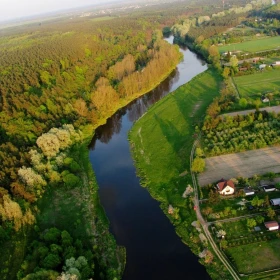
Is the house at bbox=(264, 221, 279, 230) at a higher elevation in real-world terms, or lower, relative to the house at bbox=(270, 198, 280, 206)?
lower

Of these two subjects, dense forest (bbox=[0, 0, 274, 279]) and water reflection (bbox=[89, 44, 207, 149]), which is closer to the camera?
dense forest (bbox=[0, 0, 274, 279])

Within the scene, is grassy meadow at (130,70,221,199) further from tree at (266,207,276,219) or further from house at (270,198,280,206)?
house at (270,198,280,206)

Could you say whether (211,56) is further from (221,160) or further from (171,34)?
(171,34)

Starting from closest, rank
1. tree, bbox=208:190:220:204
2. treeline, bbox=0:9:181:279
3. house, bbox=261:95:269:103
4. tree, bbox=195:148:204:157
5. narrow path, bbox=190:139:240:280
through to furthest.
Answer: narrow path, bbox=190:139:240:280 < treeline, bbox=0:9:181:279 < tree, bbox=208:190:220:204 < tree, bbox=195:148:204:157 < house, bbox=261:95:269:103

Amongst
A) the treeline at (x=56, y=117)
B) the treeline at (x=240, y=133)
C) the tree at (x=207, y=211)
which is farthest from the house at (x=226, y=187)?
the treeline at (x=56, y=117)

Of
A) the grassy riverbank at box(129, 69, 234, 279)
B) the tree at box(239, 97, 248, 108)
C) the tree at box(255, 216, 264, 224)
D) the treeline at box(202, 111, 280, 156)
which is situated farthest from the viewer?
the tree at box(239, 97, 248, 108)

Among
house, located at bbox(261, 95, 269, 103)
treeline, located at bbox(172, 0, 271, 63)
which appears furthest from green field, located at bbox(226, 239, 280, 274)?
treeline, located at bbox(172, 0, 271, 63)

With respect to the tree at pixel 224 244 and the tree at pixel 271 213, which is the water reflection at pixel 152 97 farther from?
the tree at pixel 271 213

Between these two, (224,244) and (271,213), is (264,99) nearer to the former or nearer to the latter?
(271,213)
